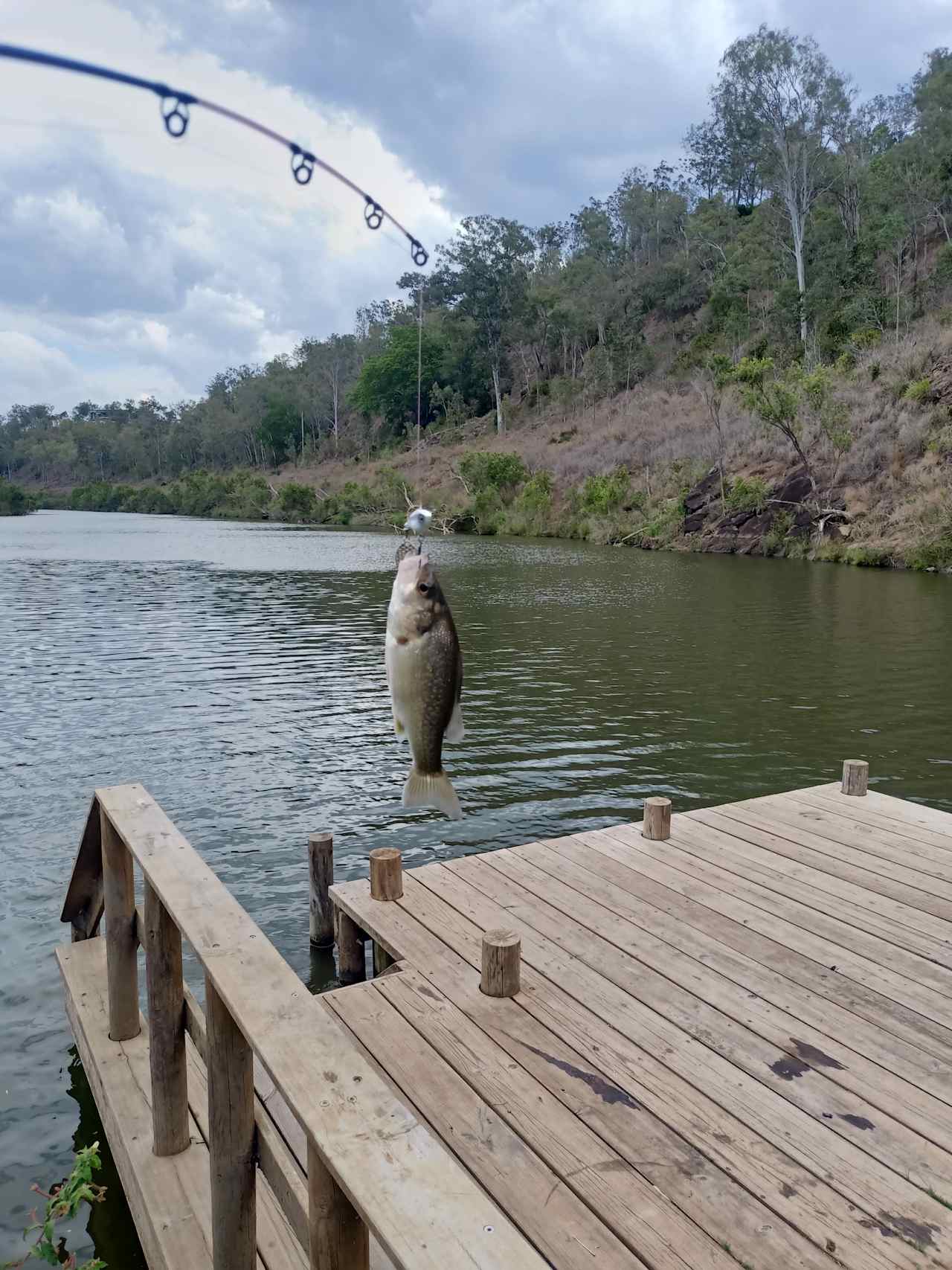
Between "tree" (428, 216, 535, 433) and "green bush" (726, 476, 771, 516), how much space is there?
141ft

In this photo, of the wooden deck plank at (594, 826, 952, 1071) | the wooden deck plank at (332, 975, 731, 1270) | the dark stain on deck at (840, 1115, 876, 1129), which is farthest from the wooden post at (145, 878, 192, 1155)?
the wooden deck plank at (594, 826, 952, 1071)

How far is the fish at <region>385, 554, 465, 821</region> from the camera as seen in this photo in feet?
7.91

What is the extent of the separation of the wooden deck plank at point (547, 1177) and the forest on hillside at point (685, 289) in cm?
2492

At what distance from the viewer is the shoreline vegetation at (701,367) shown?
132 ft

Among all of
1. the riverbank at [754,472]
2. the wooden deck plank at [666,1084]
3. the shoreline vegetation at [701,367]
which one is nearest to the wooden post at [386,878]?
the wooden deck plank at [666,1084]

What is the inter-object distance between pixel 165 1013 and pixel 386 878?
2.32 m

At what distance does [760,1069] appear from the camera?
4.12 meters

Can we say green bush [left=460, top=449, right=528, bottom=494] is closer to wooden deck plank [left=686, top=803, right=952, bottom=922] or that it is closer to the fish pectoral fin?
wooden deck plank [left=686, top=803, right=952, bottom=922]

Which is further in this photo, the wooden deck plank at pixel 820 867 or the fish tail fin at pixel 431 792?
the wooden deck plank at pixel 820 867

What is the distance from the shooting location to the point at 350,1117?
2105 millimetres

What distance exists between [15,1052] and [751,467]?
144 ft

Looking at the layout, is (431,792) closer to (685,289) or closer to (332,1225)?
(332,1225)

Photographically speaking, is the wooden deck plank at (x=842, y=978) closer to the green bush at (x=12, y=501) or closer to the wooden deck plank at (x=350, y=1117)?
the wooden deck plank at (x=350, y=1117)

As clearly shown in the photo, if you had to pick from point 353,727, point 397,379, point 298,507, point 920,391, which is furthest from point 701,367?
point 353,727
